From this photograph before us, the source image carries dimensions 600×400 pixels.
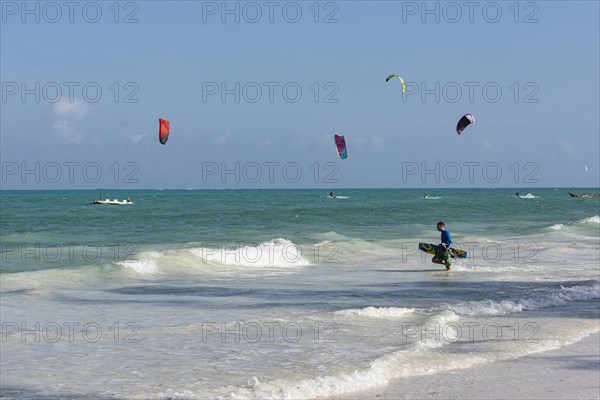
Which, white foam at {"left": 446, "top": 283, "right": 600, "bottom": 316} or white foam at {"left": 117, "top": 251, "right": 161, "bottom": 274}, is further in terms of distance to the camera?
white foam at {"left": 117, "top": 251, "right": 161, "bottom": 274}

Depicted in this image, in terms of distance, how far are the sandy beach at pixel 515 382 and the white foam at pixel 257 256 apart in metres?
14.5

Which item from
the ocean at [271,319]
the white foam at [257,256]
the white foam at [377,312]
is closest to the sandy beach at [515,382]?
the ocean at [271,319]

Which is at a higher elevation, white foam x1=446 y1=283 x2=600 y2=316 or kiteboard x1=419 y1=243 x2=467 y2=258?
kiteboard x1=419 y1=243 x2=467 y2=258

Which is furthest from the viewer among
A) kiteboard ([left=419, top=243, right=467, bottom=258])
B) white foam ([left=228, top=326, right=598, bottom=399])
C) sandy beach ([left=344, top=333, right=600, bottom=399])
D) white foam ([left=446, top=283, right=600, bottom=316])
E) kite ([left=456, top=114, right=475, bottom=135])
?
kite ([left=456, top=114, right=475, bottom=135])

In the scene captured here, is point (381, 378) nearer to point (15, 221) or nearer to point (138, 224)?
point (138, 224)

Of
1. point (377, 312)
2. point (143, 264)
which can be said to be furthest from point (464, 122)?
point (377, 312)

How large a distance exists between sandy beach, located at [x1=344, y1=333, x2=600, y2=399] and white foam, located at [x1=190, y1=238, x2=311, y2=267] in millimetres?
14511

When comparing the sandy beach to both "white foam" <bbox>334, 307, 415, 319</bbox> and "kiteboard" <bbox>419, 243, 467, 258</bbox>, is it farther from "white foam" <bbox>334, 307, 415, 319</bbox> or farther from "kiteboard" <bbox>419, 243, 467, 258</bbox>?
"kiteboard" <bbox>419, 243, 467, 258</bbox>

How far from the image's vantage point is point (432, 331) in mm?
11133

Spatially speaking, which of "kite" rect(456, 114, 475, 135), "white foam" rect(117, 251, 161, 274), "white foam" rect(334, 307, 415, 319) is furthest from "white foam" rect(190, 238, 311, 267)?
"white foam" rect(334, 307, 415, 319)

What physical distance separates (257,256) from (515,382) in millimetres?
17787

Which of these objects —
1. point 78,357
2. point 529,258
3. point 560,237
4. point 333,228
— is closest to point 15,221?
point 333,228

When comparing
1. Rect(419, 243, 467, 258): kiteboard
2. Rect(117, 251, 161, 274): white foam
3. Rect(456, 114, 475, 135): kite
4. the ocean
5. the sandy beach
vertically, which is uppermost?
Rect(456, 114, 475, 135): kite

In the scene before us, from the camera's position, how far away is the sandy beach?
25.1 ft
